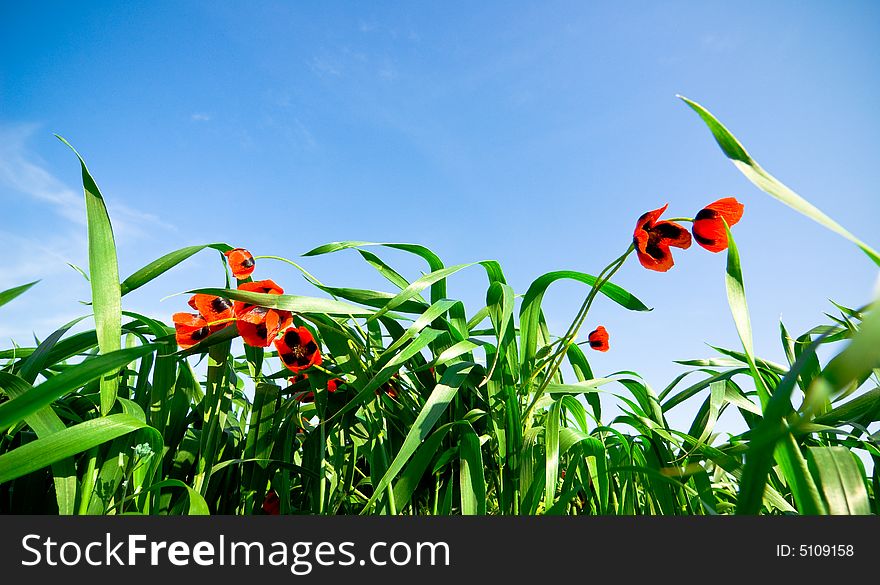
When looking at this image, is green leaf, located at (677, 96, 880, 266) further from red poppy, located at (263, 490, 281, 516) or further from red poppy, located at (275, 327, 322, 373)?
red poppy, located at (263, 490, 281, 516)

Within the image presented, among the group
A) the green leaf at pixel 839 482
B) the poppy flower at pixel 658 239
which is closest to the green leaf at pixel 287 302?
the poppy flower at pixel 658 239

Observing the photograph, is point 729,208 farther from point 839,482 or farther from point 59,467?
point 59,467

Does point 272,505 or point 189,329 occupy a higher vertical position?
point 189,329

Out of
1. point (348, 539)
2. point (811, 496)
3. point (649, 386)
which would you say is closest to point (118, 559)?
point (348, 539)

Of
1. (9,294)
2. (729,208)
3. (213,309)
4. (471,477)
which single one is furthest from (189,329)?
(729,208)

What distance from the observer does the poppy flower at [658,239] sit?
760mm

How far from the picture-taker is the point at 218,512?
867 millimetres

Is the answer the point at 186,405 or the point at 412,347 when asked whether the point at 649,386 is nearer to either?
the point at 412,347

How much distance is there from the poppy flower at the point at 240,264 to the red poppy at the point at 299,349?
0.10m

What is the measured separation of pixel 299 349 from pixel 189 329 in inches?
5.9

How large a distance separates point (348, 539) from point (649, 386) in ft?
2.38

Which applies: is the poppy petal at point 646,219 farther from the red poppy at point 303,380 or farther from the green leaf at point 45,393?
the green leaf at point 45,393

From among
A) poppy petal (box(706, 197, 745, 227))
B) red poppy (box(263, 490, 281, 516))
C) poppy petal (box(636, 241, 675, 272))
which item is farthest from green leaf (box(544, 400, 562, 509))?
red poppy (box(263, 490, 281, 516))

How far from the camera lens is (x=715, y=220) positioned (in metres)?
0.74
